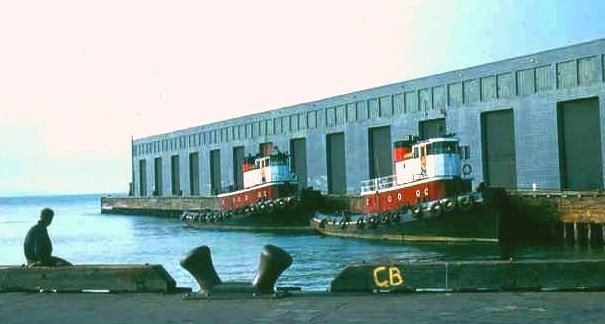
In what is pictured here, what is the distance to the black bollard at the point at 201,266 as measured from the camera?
35.3ft

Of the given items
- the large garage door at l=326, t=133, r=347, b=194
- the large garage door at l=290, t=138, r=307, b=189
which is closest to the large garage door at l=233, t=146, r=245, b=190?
the large garage door at l=290, t=138, r=307, b=189

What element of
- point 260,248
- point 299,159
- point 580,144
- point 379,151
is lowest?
point 260,248

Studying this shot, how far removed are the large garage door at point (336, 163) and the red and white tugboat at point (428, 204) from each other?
1966 cm

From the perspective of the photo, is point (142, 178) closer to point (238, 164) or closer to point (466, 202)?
point (238, 164)

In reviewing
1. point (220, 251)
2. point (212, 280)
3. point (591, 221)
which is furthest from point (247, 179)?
point (212, 280)

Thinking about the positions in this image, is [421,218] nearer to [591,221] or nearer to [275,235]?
[591,221]

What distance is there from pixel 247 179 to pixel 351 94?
10.3 metres

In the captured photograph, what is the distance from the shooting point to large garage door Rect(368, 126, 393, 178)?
5788cm

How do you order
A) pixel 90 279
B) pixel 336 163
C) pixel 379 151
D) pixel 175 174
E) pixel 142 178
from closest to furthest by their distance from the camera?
pixel 90 279 < pixel 379 151 < pixel 336 163 < pixel 175 174 < pixel 142 178

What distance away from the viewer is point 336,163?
6412cm

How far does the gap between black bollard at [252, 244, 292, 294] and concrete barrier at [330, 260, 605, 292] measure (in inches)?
35.9

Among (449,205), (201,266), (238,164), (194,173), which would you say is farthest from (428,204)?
(194,173)

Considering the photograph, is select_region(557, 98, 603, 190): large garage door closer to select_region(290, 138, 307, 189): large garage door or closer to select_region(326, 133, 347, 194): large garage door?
select_region(326, 133, 347, 194): large garage door

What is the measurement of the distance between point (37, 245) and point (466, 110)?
4097 centimetres
